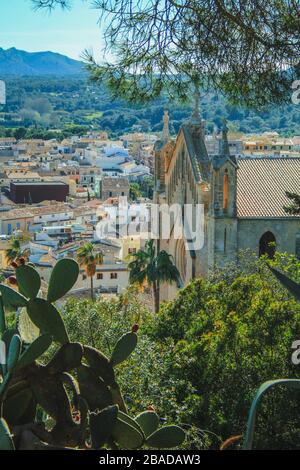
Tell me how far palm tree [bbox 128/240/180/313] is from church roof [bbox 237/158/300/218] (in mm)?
3513

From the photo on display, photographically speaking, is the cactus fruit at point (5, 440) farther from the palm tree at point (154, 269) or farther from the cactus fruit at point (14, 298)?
the palm tree at point (154, 269)

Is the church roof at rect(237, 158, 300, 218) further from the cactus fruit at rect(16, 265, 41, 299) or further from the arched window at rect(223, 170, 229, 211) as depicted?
the cactus fruit at rect(16, 265, 41, 299)

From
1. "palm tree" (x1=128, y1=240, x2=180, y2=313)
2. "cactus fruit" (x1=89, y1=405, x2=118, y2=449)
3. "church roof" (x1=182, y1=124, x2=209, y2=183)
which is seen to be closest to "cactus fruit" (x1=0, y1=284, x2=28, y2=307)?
"cactus fruit" (x1=89, y1=405, x2=118, y2=449)

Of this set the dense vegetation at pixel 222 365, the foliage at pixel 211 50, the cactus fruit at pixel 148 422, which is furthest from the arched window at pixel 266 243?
the cactus fruit at pixel 148 422

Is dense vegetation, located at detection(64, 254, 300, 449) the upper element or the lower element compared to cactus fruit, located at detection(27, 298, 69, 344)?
lower

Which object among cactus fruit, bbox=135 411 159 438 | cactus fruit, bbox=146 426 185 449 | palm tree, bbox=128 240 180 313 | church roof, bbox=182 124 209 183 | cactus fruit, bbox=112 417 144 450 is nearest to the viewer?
cactus fruit, bbox=112 417 144 450

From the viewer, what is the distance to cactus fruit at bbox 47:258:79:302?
504cm

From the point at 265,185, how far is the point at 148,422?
1608 cm

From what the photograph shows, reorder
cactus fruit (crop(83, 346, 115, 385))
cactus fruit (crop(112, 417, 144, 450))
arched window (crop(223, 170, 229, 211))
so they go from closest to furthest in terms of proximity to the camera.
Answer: cactus fruit (crop(112, 417, 144, 450))
cactus fruit (crop(83, 346, 115, 385))
arched window (crop(223, 170, 229, 211))

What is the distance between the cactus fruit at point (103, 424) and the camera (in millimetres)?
4902

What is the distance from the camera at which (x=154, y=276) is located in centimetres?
2362

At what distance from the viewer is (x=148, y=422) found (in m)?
5.55

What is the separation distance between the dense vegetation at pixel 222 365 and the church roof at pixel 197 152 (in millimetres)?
7612
